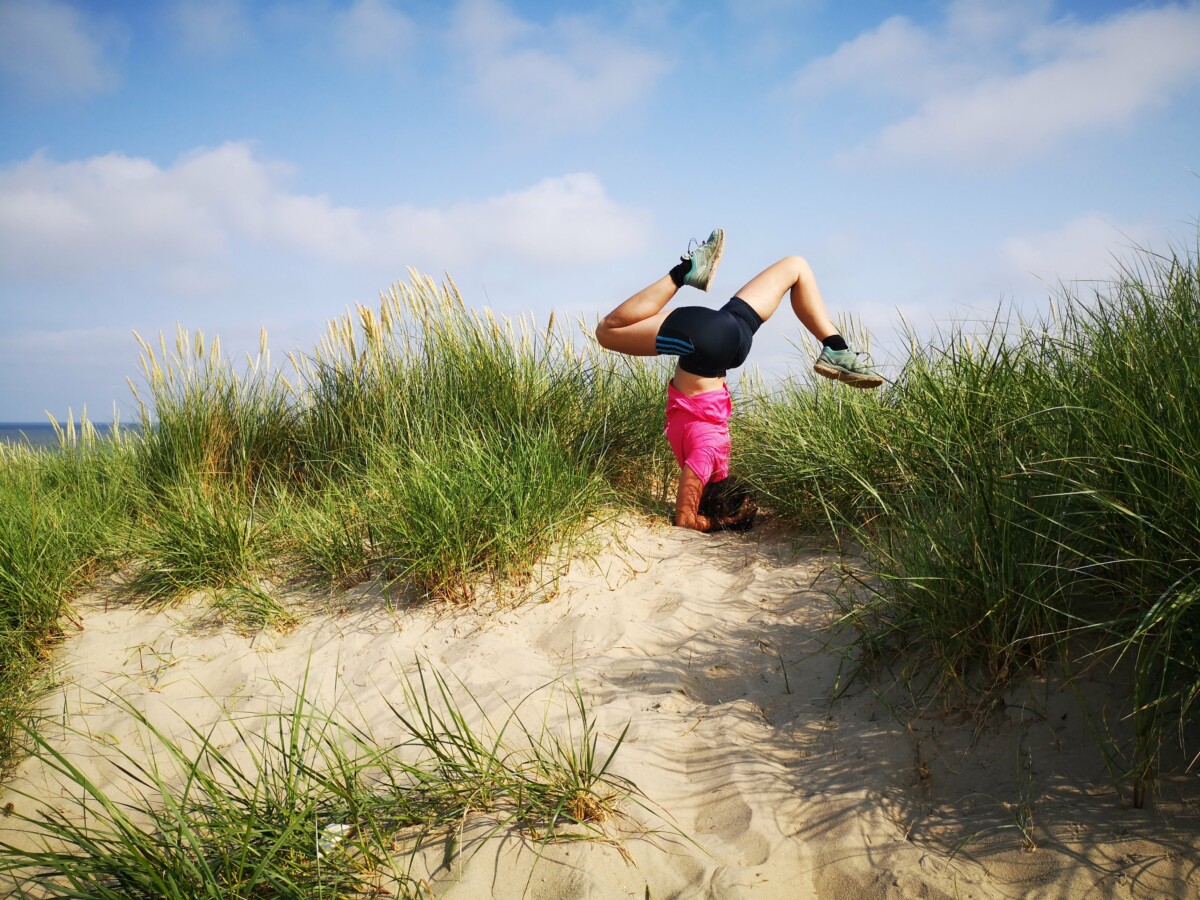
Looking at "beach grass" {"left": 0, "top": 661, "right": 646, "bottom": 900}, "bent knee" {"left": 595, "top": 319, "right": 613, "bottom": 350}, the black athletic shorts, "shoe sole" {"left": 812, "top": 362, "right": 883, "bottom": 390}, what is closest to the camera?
"beach grass" {"left": 0, "top": 661, "right": 646, "bottom": 900}

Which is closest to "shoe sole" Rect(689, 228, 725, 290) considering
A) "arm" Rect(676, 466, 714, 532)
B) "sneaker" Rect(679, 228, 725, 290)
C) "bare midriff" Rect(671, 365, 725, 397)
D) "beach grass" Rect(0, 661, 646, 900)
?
"sneaker" Rect(679, 228, 725, 290)

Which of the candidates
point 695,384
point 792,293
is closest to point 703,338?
point 695,384

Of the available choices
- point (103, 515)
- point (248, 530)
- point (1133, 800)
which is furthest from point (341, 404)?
point (1133, 800)

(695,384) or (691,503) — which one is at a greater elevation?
(695,384)

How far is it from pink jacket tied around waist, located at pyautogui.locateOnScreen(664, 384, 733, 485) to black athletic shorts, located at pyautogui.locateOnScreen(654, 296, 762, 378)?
0.48ft

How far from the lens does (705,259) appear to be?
Answer: 3.95 m

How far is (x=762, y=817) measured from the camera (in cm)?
200

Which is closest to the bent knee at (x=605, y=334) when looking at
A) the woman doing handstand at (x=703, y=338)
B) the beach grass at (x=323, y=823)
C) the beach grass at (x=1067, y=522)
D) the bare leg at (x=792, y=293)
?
the woman doing handstand at (x=703, y=338)

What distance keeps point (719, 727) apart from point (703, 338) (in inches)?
80.7

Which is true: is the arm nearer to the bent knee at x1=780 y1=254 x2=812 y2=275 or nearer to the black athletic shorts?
the black athletic shorts

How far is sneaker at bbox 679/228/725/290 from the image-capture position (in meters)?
3.94

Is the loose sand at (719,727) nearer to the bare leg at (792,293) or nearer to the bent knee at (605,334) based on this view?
the bent knee at (605,334)

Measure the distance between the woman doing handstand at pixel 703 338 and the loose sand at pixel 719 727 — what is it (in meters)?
0.34

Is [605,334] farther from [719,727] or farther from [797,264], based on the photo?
[719,727]
